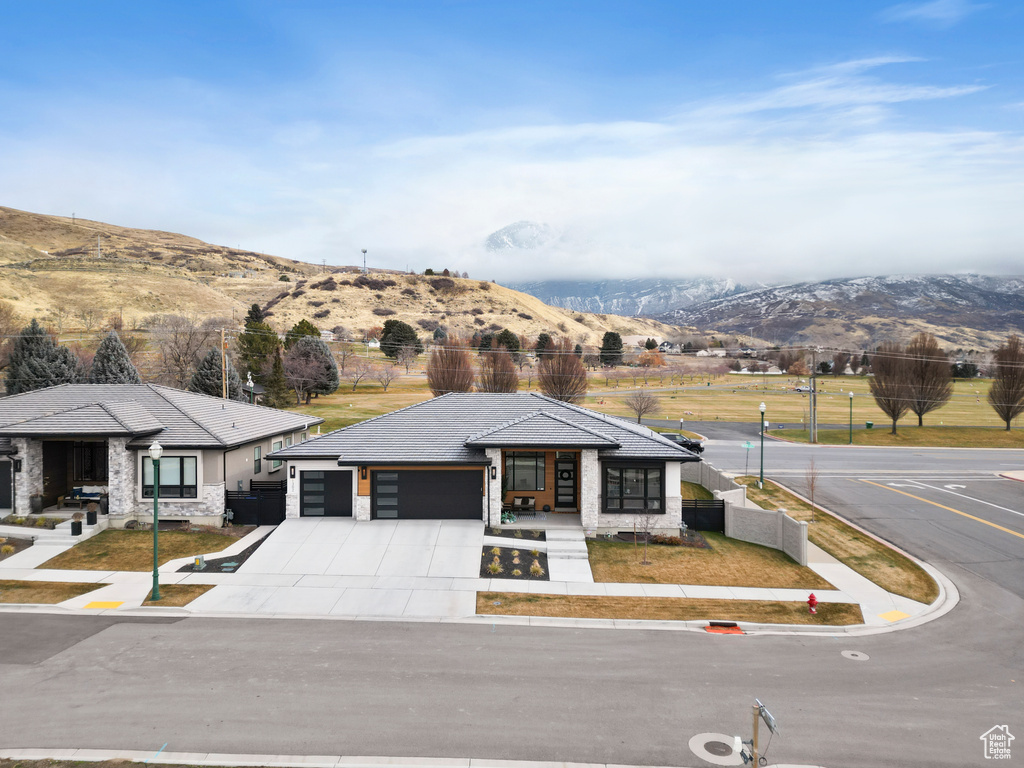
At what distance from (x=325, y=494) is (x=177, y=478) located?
6.24 metres

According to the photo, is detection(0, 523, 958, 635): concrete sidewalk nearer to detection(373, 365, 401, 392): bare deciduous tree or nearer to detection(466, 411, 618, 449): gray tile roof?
detection(466, 411, 618, 449): gray tile roof

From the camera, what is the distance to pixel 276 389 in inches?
2430

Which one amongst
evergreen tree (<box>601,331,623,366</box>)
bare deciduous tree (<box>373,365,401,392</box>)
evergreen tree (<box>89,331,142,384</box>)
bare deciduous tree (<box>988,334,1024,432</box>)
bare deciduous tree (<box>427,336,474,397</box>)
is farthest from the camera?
evergreen tree (<box>601,331,623,366</box>)

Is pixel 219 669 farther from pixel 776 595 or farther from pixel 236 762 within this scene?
pixel 776 595

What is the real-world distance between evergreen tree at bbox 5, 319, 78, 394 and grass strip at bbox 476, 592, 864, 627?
185 ft

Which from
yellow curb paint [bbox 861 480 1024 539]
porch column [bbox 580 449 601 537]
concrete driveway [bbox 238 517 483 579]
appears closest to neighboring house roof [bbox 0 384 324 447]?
concrete driveway [bbox 238 517 483 579]

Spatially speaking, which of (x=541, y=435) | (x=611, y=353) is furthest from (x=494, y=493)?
(x=611, y=353)

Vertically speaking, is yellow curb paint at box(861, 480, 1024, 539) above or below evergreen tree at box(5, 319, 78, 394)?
below

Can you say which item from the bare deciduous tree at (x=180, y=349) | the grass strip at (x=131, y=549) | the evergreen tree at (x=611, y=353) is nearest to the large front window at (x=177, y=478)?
the grass strip at (x=131, y=549)

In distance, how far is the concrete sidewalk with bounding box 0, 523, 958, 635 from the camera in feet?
54.9

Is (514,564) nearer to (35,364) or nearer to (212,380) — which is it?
(212,380)

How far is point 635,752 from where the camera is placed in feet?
34.1

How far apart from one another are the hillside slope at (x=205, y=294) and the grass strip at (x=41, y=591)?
8956cm

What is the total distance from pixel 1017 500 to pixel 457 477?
99.8ft
